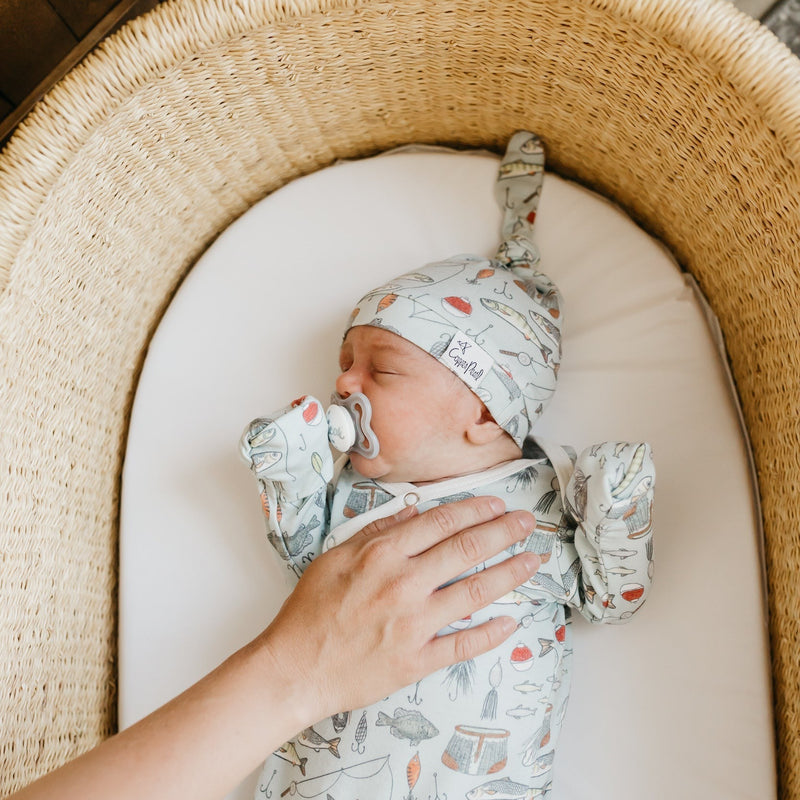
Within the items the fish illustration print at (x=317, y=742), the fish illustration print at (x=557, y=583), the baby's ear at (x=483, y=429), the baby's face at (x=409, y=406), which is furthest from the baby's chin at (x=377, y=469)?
the fish illustration print at (x=317, y=742)

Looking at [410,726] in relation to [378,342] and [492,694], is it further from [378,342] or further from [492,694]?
[378,342]

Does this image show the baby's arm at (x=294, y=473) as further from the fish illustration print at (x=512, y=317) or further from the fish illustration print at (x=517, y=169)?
the fish illustration print at (x=517, y=169)

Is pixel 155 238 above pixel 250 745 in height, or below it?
above

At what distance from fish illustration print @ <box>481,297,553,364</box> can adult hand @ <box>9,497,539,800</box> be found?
0.24 meters

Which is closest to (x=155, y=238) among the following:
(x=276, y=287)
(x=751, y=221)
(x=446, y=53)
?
(x=276, y=287)

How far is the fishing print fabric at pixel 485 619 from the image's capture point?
92cm

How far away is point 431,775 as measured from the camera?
921 mm

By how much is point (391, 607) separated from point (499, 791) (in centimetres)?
29

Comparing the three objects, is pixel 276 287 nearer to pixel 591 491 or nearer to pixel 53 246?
pixel 53 246


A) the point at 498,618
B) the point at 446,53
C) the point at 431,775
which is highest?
the point at 446,53

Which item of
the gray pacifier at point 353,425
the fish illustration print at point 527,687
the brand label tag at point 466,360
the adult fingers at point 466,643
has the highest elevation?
the brand label tag at point 466,360

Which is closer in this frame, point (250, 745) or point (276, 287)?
point (250, 745)

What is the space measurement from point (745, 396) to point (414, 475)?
1.66ft

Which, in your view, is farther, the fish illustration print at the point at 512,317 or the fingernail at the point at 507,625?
the fish illustration print at the point at 512,317
